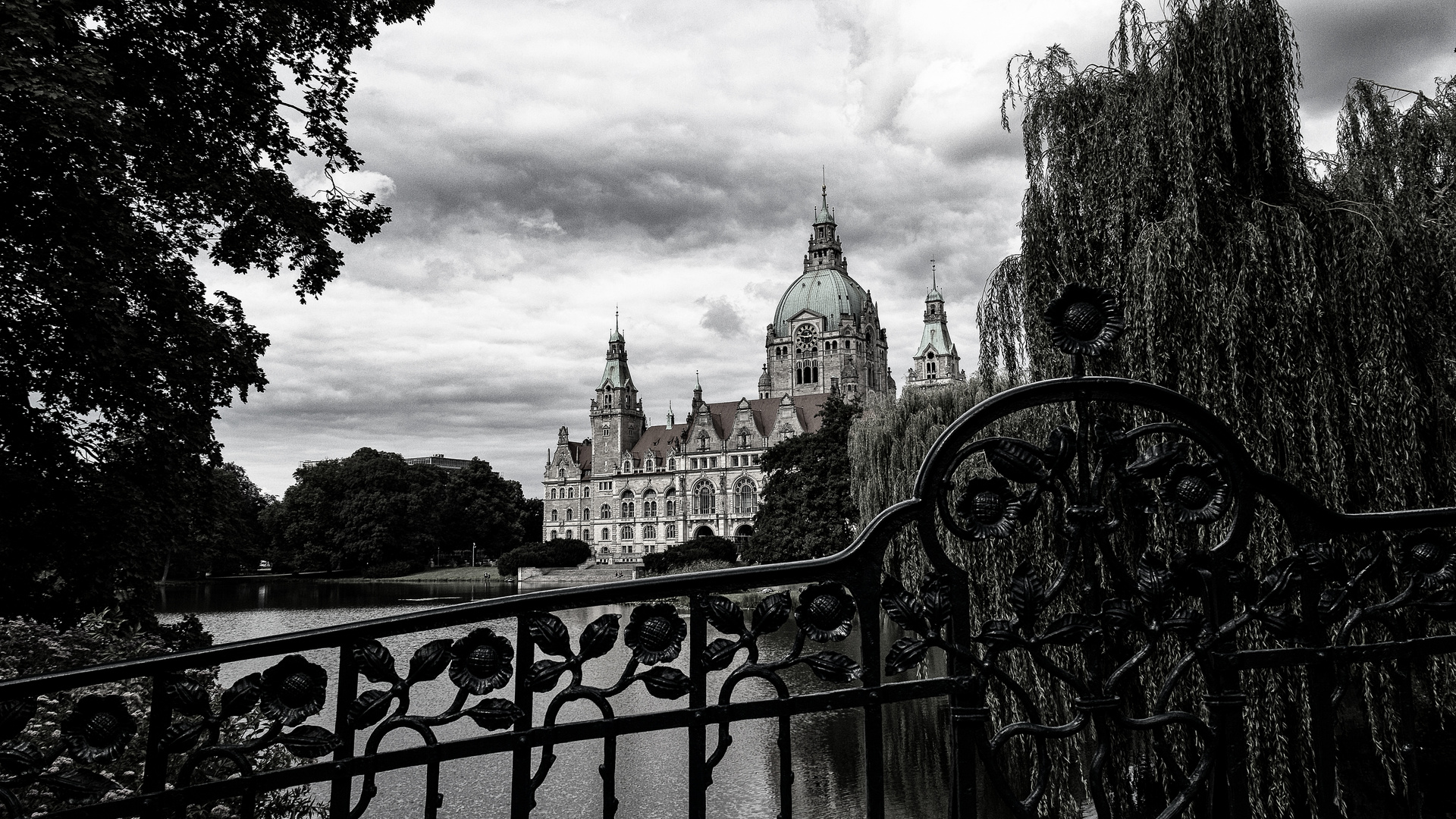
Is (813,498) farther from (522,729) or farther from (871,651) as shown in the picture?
(522,729)

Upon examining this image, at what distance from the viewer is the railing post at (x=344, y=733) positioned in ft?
6.53

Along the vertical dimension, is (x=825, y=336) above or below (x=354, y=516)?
above

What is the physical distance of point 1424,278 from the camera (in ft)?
23.7

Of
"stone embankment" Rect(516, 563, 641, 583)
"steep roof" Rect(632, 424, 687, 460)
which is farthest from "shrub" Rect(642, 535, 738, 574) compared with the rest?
"steep roof" Rect(632, 424, 687, 460)

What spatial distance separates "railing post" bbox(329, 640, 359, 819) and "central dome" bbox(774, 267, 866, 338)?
88.4 meters

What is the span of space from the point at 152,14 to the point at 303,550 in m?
60.1

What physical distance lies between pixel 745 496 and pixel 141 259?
73933 millimetres

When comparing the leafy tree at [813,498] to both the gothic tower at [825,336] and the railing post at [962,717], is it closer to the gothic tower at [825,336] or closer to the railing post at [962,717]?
the railing post at [962,717]

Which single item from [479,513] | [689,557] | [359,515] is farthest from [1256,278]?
[479,513]

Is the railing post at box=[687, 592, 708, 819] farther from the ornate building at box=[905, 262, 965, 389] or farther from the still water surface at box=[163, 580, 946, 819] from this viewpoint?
the ornate building at box=[905, 262, 965, 389]

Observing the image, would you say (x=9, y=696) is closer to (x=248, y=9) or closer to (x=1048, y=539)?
(x=1048, y=539)

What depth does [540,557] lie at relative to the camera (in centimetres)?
6384

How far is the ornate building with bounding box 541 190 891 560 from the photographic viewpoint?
8256 centimetres

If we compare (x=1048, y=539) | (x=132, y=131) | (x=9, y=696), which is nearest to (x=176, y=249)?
(x=132, y=131)
